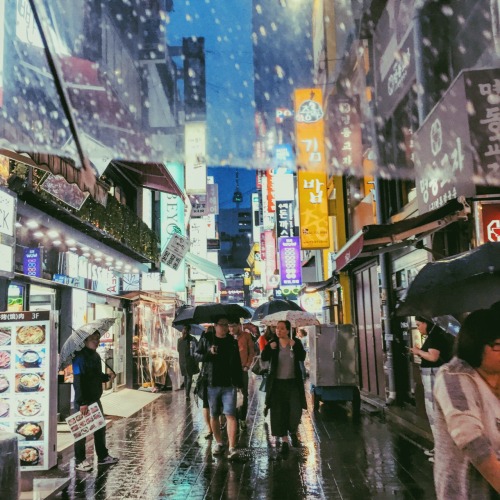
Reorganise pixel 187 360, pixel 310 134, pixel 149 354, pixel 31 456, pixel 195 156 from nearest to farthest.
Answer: pixel 31 456 → pixel 187 360 → pixel 310 134 → pixel 149 354 → pixel 195 156

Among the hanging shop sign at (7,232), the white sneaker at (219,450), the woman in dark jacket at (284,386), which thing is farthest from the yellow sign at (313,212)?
the hanging shop sign at (7,232)

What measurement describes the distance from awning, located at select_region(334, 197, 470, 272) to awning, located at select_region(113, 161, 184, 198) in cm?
1124

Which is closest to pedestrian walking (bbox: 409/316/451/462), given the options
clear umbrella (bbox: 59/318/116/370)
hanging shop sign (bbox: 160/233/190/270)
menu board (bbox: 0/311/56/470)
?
clear umbrella (bbox: 59/318/116/370)

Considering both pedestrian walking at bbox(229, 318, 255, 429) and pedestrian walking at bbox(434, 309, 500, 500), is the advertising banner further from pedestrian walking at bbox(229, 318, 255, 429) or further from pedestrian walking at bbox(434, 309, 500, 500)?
pedestrian walking at bbox(434, 309, 500, 500)

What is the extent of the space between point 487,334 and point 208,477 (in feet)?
19.3

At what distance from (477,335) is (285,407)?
23.5 ft

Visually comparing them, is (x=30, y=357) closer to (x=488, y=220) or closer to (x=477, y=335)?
(x=488, y=220)

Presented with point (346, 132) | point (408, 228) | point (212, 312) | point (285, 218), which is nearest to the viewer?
point (408, 228)

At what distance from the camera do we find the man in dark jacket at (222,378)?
923 cm

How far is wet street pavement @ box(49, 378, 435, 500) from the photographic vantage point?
7.15m

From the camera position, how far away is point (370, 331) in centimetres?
1753

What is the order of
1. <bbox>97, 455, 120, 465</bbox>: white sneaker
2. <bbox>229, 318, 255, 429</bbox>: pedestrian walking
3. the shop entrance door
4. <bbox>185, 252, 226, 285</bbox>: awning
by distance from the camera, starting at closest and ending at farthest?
<bbox>97, 455, 120, 465</bbox>: white sneaker < <bbox>229, 318, 255, 429</bbox>: pedestrian walking < the shop entrance door < <bbox>185, 252, 226, 285</bbox>: awning

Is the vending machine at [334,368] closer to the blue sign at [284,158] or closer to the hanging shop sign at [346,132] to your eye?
the hanging shop sign at [346,132]

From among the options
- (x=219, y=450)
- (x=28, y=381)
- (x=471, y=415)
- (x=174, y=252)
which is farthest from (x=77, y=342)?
(x=174, y=252)
